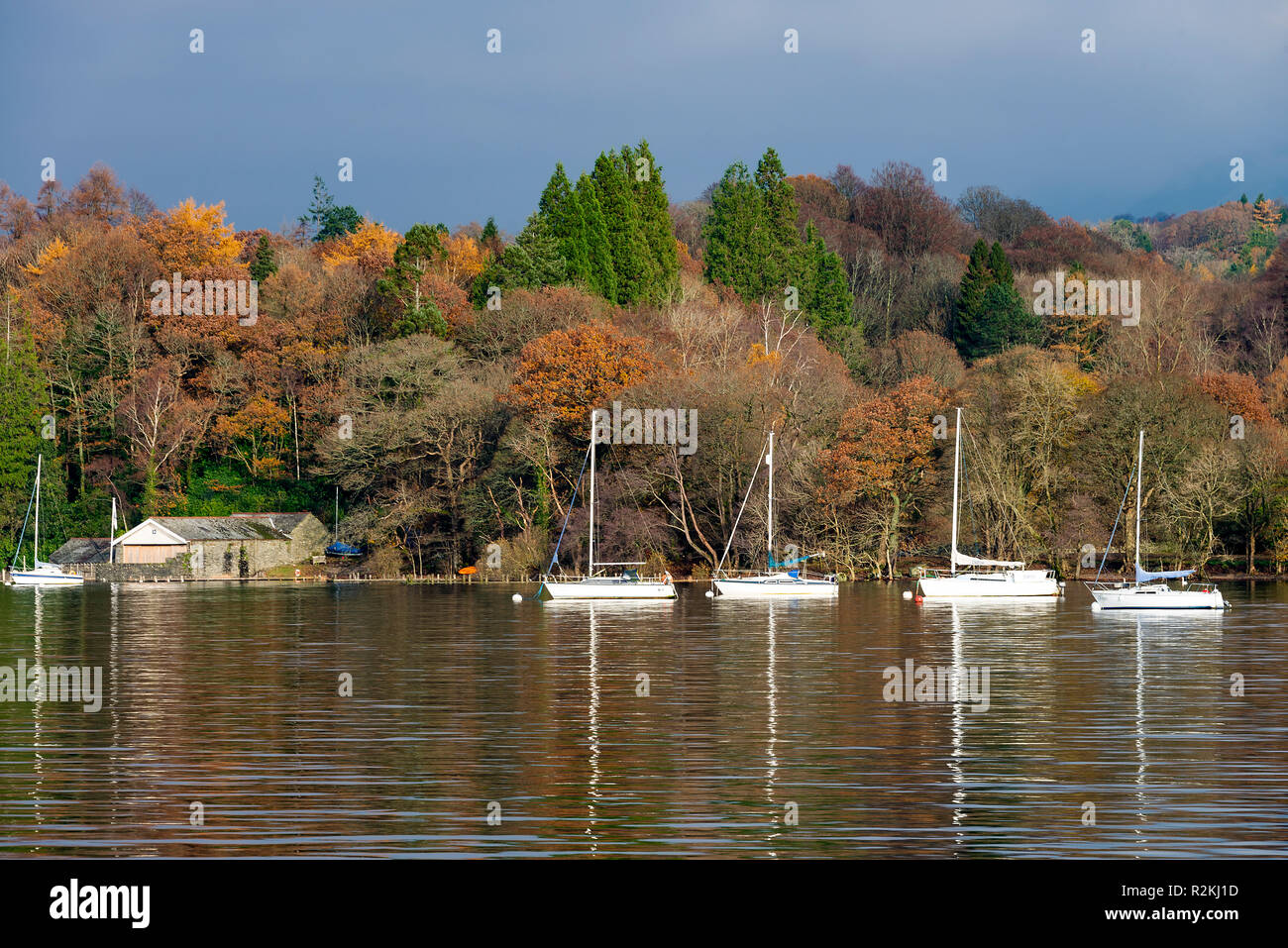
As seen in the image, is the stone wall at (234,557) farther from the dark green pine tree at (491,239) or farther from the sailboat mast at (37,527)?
the dark green pine tree at (491,239)

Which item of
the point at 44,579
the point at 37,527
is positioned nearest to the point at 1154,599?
the point at 44,579

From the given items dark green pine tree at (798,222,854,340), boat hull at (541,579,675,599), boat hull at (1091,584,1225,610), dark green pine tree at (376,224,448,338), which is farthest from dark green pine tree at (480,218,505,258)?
boat hull at (1091,584,1225,610)

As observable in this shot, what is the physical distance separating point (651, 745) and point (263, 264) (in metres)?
92.0

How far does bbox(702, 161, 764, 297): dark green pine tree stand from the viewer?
115562 millimetres

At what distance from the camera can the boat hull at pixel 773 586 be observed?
225ft

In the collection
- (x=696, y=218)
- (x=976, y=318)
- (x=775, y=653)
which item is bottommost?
(x=775, y=653)

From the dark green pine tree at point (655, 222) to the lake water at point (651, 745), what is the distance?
60.2 m

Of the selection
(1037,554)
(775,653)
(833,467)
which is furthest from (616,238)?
(775,653)

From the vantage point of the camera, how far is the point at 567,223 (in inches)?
4119

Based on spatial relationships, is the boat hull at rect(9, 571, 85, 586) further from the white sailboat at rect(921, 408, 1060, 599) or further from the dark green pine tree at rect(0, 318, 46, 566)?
the white sailboat at rect(921, 408, 1060, 599)

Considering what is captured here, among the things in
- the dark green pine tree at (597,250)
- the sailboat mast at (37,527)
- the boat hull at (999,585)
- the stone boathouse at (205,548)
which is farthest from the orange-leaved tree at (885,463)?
the sailboat mast at (37,527)

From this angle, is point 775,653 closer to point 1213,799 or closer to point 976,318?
point 1213,799

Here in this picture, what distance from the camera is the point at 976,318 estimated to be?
366 feet
